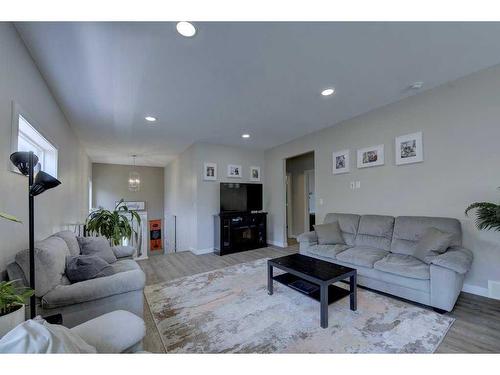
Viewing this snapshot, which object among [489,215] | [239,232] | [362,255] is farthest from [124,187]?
[489,215]

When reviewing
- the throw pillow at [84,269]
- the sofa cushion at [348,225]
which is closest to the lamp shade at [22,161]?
the throw pillow at [84,269]

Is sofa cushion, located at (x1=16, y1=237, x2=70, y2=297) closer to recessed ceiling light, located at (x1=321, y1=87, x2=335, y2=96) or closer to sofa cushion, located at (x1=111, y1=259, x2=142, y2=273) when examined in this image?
sofa cushion, located at (x1=111, y1=259, x2=142, y2=273)

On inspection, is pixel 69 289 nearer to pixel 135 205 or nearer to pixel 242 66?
pixel 242 66

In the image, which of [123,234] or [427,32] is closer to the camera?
[427,32]

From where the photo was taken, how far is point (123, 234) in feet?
11.9

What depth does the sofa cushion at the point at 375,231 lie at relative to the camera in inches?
118

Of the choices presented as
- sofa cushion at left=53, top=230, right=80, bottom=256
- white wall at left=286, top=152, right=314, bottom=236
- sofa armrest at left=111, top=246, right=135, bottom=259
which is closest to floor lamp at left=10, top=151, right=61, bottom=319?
sofa cushion at left=53, top=230, right=80, bottom=256

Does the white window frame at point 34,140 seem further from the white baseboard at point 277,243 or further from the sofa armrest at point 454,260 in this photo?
the white baseboard at point 277,243

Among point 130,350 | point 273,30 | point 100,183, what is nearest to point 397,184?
point 273,30

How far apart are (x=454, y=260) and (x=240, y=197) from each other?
383cm

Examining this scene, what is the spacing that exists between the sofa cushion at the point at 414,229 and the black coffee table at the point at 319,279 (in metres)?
1.06

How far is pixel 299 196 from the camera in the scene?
6520 millimetres
